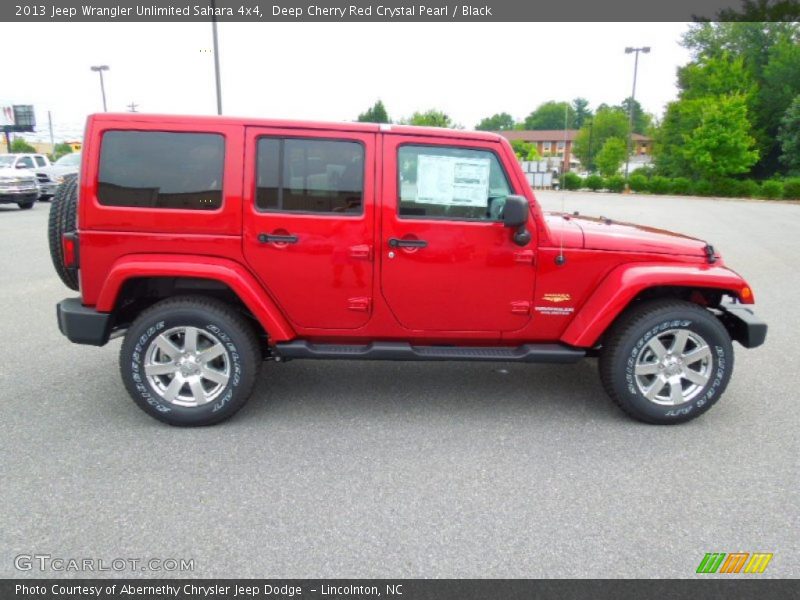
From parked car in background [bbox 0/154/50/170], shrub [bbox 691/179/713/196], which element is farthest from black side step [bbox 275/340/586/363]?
shrub [bbox 691/179/713/196]

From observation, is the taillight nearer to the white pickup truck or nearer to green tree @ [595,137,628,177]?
the white pickup truck

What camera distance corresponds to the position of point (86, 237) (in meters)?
3.71

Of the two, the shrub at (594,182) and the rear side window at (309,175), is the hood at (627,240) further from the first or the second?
the shrub at (594,182)

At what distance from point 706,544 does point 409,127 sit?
2.88 meters

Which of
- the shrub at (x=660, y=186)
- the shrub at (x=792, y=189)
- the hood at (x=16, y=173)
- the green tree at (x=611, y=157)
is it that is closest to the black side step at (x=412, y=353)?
the hood at (x=16, y=173)

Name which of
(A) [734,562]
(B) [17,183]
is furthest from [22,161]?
(A) [734,562]

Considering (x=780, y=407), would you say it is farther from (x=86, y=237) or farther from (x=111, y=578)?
(x=86, y=237)

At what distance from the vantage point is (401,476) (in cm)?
328

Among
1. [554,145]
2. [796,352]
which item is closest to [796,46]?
[796,352]

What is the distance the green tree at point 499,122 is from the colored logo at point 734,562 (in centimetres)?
13601

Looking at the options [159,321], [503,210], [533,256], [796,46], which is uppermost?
[796,46]

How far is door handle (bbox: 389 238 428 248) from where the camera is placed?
378 centimetres

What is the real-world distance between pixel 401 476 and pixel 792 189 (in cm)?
3792

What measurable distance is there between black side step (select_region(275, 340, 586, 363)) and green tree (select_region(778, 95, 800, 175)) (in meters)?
45.6
